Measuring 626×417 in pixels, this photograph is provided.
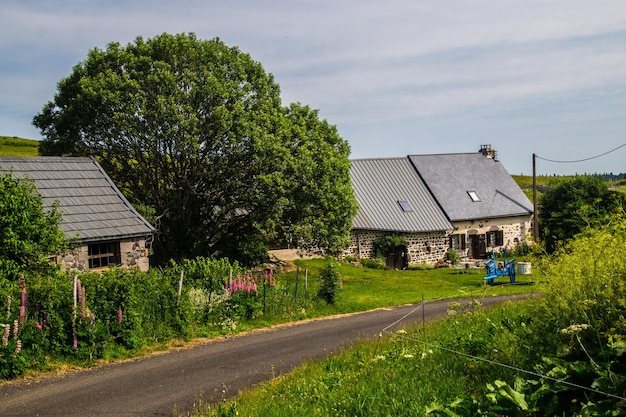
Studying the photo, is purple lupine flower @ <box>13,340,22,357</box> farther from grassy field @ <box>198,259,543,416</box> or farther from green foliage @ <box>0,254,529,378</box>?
grassy field @ <box>198,259,543,416</box>

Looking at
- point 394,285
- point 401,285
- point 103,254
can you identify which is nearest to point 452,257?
point 401,285

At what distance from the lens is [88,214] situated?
69.8ft

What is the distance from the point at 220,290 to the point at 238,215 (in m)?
10.4

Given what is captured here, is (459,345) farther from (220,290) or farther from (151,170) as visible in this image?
(151,170)

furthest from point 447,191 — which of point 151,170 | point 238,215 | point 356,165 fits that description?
point 151,170

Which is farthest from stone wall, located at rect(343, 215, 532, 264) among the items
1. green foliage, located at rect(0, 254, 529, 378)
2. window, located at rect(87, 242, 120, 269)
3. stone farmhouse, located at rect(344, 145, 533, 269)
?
window, located at rect(87, 242, 120, 269)

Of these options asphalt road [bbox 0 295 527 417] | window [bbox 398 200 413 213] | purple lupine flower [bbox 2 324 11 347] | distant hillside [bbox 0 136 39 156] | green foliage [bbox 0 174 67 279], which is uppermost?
distant hillside [bbox 0 136 39 156]

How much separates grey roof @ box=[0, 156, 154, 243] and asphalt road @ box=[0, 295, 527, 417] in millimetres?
6817

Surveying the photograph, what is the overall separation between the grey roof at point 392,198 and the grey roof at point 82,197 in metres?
19.3

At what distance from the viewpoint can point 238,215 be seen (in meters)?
28.5

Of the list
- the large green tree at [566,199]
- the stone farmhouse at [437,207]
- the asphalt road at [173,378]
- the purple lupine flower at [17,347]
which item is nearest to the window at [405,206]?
the stone farmhouse at [437,207]

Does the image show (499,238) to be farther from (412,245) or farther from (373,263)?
(373,263)

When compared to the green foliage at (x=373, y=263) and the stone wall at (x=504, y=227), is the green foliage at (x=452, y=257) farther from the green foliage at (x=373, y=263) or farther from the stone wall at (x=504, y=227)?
the green foliage at (x=373, y=263)

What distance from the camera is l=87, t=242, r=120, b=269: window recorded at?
20.8 metres
